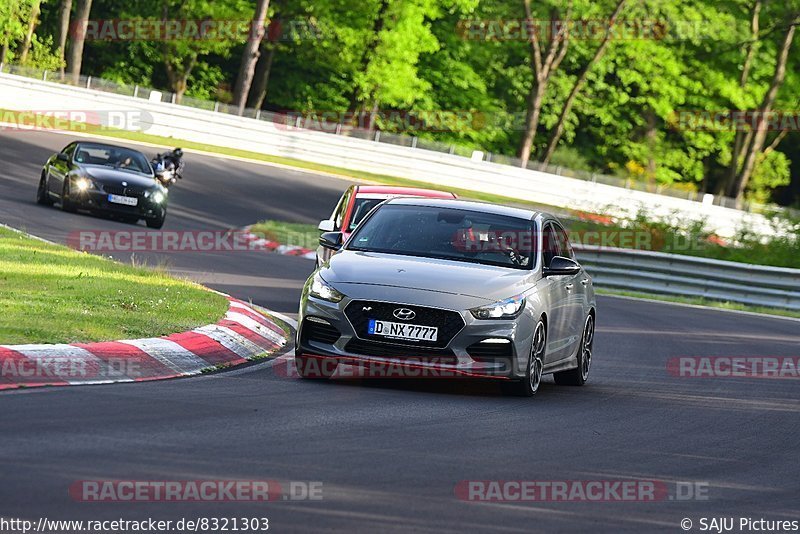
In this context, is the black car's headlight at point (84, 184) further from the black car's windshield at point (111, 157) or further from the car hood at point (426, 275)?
the car hood at point (426, 275)

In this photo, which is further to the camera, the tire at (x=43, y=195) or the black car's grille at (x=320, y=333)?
the tire at (x=43, y=195)

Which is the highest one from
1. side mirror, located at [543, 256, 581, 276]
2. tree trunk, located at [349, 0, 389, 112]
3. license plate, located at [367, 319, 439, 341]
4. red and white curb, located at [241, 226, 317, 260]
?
tree trunk, located at [349, 0, 389, 112]

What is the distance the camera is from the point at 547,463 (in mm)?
8562

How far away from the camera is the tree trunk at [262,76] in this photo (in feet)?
225

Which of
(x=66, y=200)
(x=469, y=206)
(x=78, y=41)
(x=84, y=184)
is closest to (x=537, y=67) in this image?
(x=78, y=41)

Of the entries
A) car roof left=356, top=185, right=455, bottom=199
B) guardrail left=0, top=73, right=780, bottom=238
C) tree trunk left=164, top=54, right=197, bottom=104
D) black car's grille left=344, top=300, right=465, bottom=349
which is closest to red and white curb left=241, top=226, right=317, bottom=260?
car roof left=356, top=185, right=455, bottom=199

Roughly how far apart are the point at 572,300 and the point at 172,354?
12.2 feet

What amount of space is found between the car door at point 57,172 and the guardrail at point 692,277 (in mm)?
10121

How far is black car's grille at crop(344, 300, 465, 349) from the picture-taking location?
11016mm

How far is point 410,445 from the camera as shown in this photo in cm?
861

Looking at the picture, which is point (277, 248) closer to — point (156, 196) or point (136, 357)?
point (156, 196)

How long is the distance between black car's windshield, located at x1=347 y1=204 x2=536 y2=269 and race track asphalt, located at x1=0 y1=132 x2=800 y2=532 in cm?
108

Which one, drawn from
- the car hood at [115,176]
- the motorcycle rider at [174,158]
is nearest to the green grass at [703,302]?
the car hood at [115,176]

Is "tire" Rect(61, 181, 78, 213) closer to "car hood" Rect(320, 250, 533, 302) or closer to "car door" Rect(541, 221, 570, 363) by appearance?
"car door" Rect(541, 221, 570, 363)
